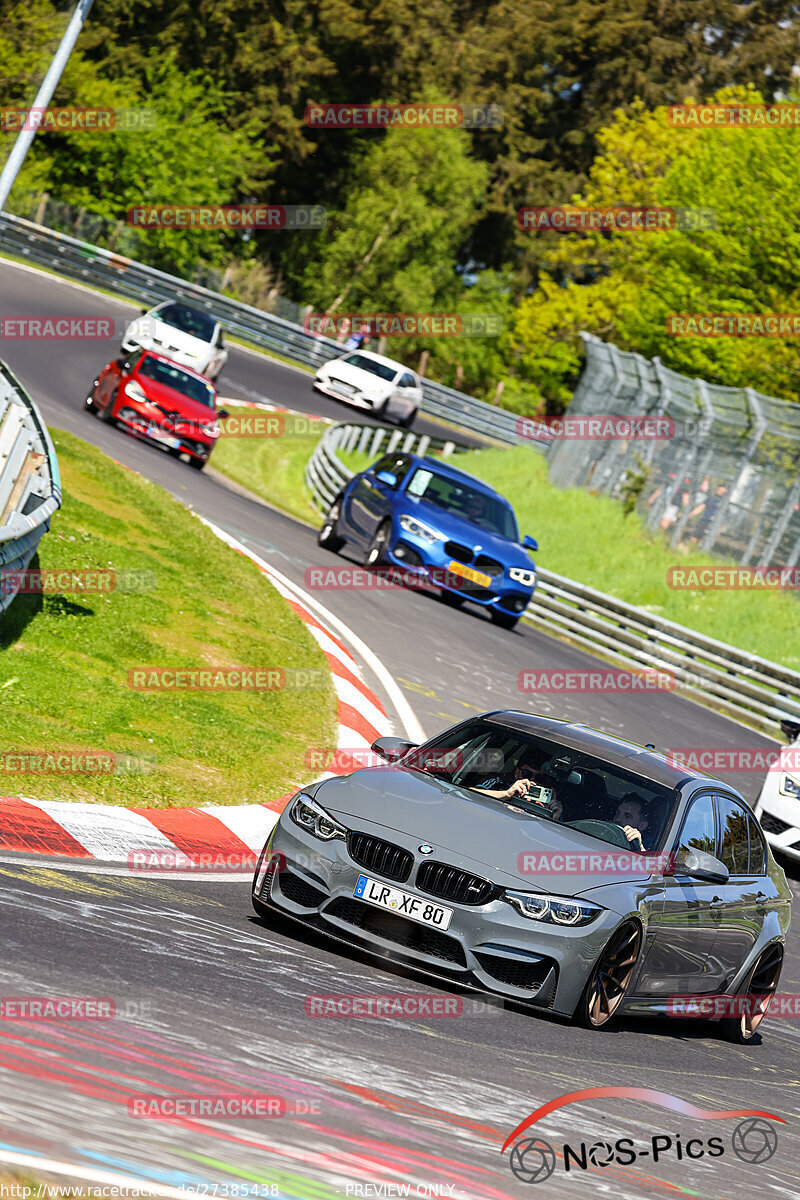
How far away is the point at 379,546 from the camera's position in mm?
21453

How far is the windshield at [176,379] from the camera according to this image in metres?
26.6

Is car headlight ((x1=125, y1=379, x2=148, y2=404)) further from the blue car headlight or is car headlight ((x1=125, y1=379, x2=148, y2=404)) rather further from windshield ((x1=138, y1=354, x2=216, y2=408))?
the blue car headlight

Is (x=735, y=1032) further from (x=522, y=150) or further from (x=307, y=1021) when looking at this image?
(x=522, y=150)

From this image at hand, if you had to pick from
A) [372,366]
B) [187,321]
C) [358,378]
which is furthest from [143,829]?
[372,366]

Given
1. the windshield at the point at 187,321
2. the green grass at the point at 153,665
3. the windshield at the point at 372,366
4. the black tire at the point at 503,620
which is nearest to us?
the green grass at the point at 153,665

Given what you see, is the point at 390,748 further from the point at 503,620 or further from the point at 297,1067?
the point at 503,620

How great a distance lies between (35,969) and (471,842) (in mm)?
2285

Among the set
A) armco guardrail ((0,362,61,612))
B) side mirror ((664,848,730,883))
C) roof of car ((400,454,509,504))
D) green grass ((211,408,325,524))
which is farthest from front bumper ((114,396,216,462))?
side mirror ((664,848,730,883))

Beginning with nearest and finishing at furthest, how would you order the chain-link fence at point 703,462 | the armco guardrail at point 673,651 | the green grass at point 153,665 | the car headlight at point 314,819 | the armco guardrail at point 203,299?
the car headlight at point 314,819 < the green grass at point 153,665 < the armco guardrail at point 673,651 < the chain-link fence at point 703,462 < the armco guardrail at point 203,299

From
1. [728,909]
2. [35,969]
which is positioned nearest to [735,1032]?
[728,909]

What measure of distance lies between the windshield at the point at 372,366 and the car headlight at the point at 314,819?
1404 inches

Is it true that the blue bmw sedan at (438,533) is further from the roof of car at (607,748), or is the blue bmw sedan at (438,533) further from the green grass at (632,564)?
the roof of car at (607,748)

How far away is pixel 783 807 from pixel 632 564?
16995 millimetres

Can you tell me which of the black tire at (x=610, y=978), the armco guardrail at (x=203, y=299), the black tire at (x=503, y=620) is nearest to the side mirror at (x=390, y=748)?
the black tire at (x=610, y=978)
